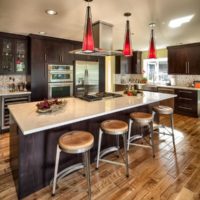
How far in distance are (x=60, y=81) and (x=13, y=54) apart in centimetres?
134

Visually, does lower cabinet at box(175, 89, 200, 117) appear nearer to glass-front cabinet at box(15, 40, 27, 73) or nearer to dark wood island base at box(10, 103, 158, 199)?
dark wood island base at box(10, 103, 158, 199)

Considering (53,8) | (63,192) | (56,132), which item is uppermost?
(53,8)

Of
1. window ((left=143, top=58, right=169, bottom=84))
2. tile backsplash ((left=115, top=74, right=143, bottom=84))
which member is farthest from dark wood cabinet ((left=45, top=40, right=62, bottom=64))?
window ((left=143, top=58, right=169, bottom=84))

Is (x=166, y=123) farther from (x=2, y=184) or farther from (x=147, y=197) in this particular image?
(x=2, y=184)

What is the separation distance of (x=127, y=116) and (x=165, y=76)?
14.7 feet

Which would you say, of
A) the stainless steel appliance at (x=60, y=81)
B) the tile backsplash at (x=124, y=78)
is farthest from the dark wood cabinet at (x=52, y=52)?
the tile backsplash at (x=124, y=78)

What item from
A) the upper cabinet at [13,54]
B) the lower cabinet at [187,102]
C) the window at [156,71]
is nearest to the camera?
the upper cabinet at [13,54]

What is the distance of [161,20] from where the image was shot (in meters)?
3.01

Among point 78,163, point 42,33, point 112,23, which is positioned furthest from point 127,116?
point 42,33

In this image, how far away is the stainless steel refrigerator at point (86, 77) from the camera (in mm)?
4785

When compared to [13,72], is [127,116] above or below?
below

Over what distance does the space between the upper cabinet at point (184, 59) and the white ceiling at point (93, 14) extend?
1704mm

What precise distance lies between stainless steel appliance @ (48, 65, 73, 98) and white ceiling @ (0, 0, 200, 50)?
1.06m

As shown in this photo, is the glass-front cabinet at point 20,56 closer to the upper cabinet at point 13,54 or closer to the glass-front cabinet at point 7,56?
the upper cabinet at point 13,54
